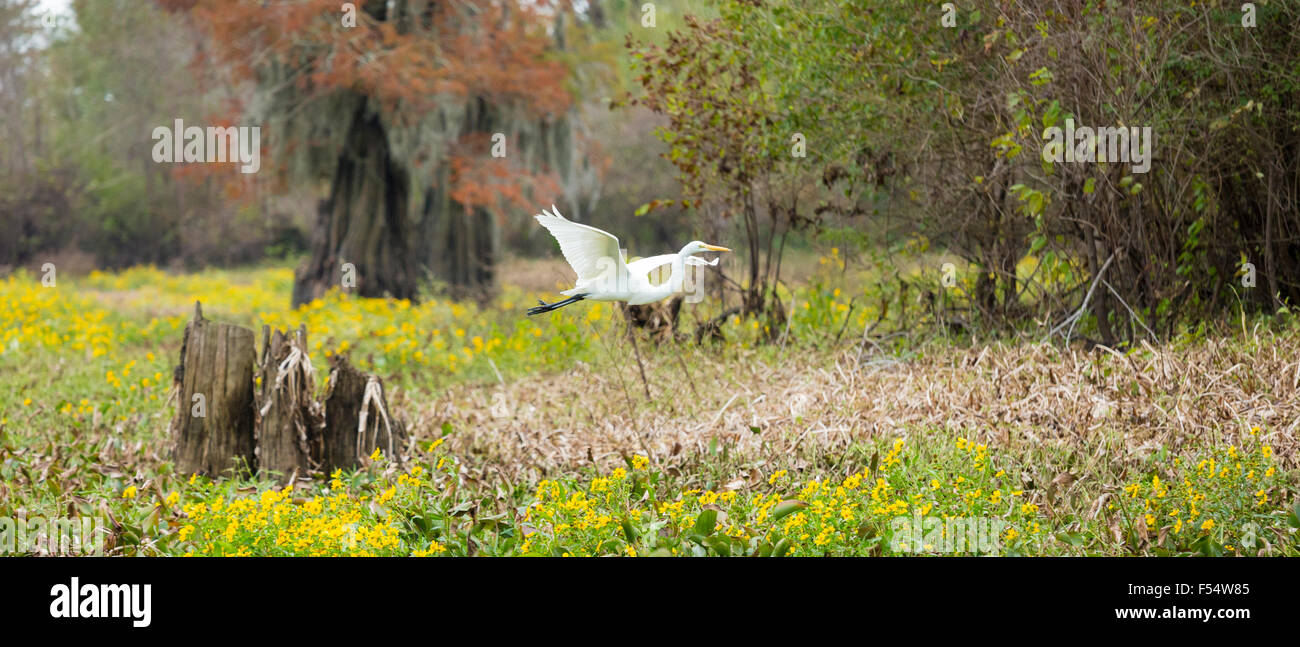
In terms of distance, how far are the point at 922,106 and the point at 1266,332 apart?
257 cm

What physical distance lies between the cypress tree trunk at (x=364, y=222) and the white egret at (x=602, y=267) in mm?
9648

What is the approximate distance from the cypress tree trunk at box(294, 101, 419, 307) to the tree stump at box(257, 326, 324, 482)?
24.9 feet

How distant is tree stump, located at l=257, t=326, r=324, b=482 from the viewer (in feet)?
18.1

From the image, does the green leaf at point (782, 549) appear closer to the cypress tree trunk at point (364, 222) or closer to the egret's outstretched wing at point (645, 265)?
the egret's outstretched wing at point (645, 265)

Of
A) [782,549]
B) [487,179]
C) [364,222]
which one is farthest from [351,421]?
[364,222]

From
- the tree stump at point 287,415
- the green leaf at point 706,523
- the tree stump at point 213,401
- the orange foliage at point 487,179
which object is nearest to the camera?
the green leaf at point 706,523

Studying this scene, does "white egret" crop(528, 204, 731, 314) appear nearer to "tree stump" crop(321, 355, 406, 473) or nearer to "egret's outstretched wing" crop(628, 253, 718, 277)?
"egret's outstretched wing" crop(628, 253, 718, 277)

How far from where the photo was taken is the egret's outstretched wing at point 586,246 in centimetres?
372

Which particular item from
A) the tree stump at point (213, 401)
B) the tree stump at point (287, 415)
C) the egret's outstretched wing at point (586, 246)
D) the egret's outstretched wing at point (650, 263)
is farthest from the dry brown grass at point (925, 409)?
the egret's outstretched wing at point (586, 246)

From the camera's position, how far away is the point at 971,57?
6.96 m

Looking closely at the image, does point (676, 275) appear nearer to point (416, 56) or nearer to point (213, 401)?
point (213, 401)

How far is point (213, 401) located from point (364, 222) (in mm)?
7886

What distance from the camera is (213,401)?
18.6 ft

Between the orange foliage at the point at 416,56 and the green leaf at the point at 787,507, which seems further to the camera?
the orange foliage at the point at 416,56
